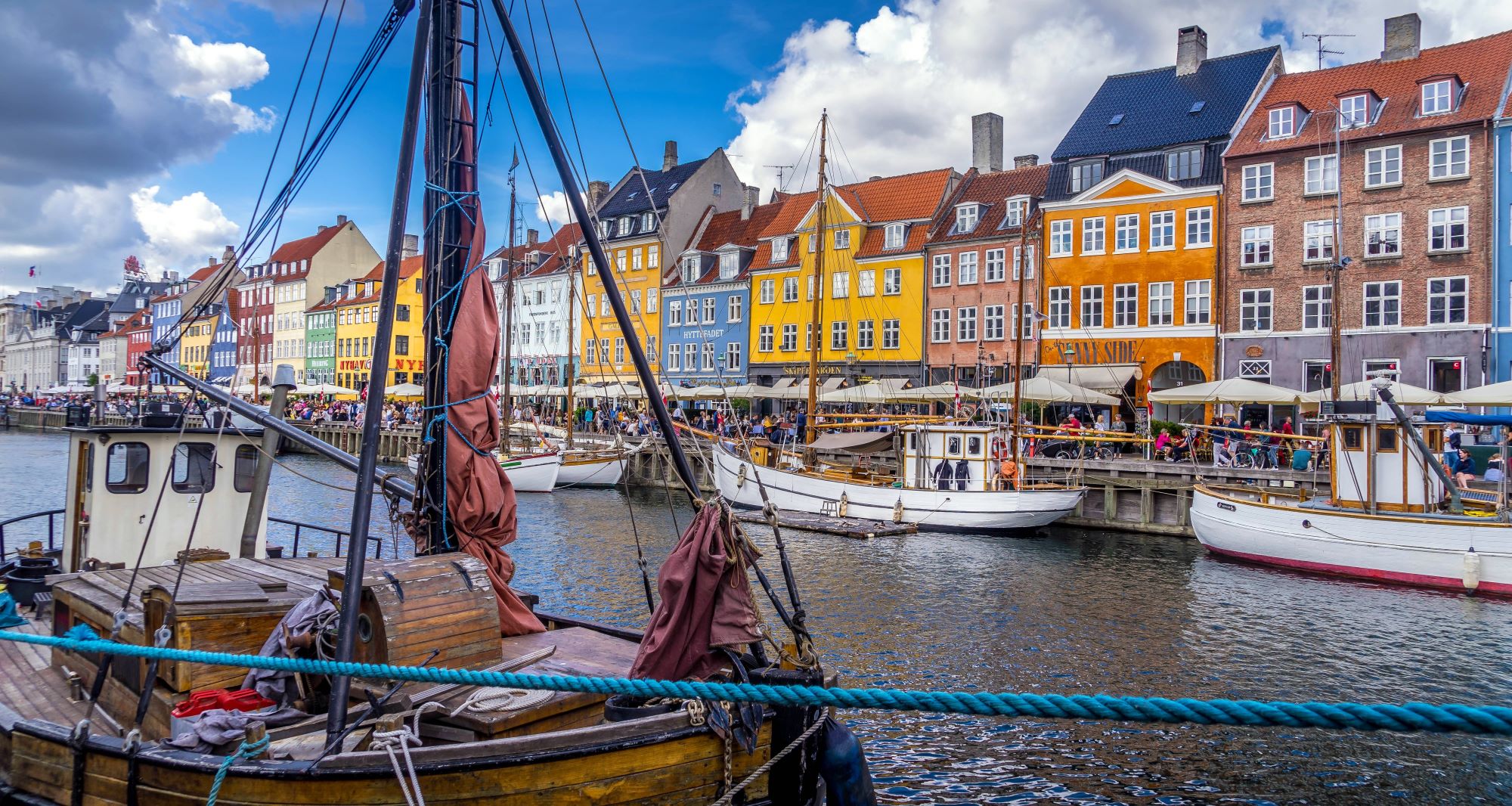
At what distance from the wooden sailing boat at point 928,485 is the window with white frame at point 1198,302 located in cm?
1270

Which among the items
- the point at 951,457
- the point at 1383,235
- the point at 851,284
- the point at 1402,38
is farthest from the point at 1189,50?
the point at 951,457

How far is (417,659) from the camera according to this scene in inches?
244

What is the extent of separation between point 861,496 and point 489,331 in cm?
2443

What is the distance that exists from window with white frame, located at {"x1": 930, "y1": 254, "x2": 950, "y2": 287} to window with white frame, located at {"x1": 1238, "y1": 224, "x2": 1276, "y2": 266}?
42.9 ft

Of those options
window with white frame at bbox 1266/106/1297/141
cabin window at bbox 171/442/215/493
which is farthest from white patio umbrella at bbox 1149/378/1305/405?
cabin window at bbox 171/442/215/493

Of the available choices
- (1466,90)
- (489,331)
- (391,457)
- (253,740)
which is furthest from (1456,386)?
(391,457)

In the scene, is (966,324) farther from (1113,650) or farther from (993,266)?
(1113,650)

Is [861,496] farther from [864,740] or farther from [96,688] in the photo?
[96,688]

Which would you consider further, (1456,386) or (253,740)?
(1456,386)

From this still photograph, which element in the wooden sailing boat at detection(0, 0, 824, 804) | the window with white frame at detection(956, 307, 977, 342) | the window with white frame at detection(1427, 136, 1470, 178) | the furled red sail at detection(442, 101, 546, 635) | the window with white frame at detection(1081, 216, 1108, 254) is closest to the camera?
the wooden sailing boat at detection(0, 0, 824, 804)

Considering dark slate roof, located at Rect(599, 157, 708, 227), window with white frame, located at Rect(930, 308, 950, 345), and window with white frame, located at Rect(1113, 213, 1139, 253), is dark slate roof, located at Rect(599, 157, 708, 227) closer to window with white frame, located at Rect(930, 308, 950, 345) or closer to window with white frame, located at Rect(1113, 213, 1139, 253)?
window with white frame, located at Rect(930, 308, 950, 345)

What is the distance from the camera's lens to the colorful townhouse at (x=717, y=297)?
57.8 metres

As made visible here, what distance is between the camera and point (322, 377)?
3543 inches

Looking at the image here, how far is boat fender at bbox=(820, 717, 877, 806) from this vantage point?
5879 mm
